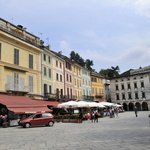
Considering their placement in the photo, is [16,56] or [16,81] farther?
[16,56]

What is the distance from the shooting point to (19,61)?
84.9 ft

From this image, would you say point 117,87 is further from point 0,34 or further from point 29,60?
point 0,34

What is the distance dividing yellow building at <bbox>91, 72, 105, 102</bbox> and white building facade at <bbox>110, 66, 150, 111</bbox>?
9522mm

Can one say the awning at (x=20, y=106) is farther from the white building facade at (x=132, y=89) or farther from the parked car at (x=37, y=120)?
the white building facade at (x=132, y=89)

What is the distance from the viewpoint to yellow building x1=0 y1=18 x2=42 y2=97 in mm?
23406

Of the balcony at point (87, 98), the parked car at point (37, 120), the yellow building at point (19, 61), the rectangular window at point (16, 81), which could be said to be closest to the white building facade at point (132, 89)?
the balcony at point (87, 98)

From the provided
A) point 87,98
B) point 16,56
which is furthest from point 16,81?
point 87,98

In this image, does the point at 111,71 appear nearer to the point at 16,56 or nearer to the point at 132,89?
the point at 132,89

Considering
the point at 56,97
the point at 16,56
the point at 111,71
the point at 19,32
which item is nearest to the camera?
the point at 16,56

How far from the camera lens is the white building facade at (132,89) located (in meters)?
60.6

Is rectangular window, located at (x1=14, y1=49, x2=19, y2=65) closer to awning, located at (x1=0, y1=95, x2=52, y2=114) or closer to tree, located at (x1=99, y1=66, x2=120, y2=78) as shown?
awning, located at (x1=0, y1=95, x2=52, y2=114)

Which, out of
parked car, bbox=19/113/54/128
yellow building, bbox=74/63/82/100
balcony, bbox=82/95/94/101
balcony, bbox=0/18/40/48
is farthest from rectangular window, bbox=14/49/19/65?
balcony, bbox=82/95/94/101

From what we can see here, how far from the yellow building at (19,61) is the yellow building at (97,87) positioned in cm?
2726

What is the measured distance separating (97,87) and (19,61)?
34102mm
